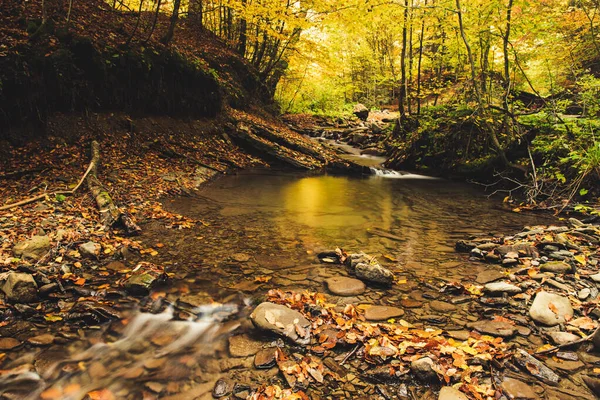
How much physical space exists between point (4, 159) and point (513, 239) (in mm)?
10106

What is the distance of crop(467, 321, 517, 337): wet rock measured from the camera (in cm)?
308

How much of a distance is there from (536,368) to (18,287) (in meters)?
5.11

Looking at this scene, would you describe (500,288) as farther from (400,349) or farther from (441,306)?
(400,349)

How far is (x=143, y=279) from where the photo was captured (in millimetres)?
4137

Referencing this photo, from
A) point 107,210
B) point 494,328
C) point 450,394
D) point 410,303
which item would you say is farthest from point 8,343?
point 494,328

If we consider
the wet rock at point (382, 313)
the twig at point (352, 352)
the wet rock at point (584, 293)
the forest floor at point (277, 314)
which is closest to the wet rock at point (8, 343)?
the forest floor at point (277, 314)

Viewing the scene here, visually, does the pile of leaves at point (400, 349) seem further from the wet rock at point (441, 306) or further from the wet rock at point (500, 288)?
the wet rock at point (500, 288)

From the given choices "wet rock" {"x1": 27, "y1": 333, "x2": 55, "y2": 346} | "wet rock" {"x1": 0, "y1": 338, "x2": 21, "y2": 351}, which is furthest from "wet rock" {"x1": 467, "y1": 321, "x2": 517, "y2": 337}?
"wet rock" {"x1": 0, "y1": 338, "x2": 21, "y2": 351}

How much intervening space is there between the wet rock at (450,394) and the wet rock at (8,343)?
3801 millimetres

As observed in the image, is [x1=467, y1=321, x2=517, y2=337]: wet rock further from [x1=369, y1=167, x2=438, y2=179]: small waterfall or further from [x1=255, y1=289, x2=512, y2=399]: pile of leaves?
[x1=369, y1=167, x2=438, y2=179]: small waterfall

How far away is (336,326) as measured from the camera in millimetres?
3336

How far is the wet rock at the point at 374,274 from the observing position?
427cm

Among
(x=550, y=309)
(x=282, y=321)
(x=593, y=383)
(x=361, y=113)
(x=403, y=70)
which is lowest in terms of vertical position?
(x=282, y=321)

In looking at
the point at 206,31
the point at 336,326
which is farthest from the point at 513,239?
the point at 206,31
